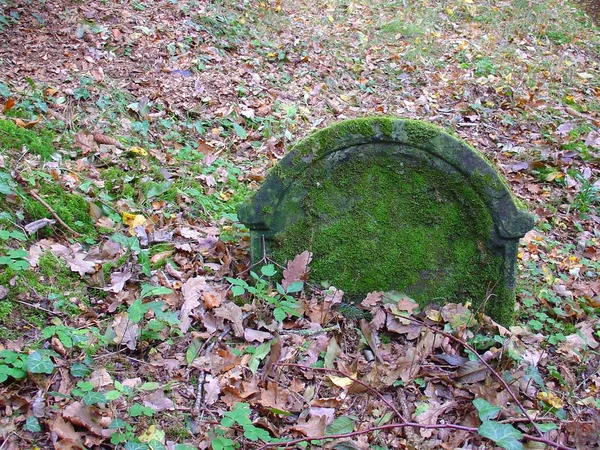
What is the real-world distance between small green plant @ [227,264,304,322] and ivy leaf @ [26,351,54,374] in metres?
0.96

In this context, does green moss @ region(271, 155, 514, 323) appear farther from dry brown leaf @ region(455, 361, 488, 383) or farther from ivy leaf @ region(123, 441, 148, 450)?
ivy leaf @ region(123, 441, 148, 450)

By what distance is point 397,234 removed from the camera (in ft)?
10.8

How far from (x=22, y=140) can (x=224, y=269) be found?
2042 millimetres

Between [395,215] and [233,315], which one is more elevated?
[395,215]

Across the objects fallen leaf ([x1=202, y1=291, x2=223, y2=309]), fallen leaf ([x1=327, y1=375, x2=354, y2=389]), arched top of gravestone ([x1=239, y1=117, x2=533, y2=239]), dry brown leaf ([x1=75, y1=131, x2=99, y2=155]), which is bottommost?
fallen leaf ([x1=327, y1=375, x2=354, y2=389])

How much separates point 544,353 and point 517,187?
2477mm

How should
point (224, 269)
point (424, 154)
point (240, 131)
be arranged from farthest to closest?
1. point (240, 131)
2. point (224, 269)
3. point (424, 154)

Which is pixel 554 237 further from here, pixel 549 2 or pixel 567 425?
pixel 549 2

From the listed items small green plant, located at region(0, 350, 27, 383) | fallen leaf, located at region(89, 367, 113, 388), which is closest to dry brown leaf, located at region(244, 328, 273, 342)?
fallen leaf, located at region(89, 367, 113, 388)

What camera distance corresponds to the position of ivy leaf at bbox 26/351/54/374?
2424 millimetres

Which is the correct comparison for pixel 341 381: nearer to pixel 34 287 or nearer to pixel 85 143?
pixel 34 287

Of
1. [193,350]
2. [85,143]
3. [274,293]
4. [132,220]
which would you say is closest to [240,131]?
[85,143]

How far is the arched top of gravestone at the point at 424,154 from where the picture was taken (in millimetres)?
3061

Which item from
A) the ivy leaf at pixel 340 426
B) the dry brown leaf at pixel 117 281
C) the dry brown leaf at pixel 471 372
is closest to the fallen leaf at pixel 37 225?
the dry brown leaf at pixel 117 281
